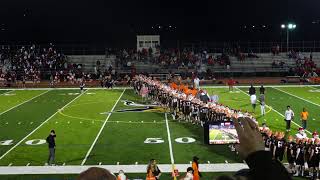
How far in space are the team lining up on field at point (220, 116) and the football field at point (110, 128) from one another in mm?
611

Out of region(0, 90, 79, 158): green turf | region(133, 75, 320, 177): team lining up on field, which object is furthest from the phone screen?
region(0, 90, 79, 158): green turf

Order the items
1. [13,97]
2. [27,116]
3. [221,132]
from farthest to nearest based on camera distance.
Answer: [13,97], [27,116], [221,132]

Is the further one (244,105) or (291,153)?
(244,105)

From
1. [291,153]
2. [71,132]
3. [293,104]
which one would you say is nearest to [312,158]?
[291,153]

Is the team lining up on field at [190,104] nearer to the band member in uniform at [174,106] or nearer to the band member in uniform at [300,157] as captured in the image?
the band member in uniform at [174,106]

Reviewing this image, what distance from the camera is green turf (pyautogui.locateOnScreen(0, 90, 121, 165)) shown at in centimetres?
1501

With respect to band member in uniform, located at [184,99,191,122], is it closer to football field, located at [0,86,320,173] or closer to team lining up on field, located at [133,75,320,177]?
team lining up on field, located at [133,75,320,177]

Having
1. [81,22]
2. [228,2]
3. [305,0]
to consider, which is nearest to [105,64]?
[81,22]

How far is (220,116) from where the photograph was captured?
17.3 meters

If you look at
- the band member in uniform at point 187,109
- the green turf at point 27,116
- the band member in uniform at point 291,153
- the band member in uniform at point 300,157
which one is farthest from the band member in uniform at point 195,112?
the band member in uniform at point 300,157

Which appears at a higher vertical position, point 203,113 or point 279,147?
point 203,113

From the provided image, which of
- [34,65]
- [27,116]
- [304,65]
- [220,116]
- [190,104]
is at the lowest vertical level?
[27,116]

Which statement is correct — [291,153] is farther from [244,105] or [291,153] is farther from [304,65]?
[304,65]

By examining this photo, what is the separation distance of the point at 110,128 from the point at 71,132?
1632 mm
